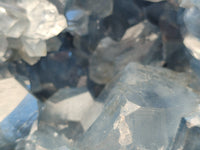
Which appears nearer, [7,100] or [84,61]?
[7,100]

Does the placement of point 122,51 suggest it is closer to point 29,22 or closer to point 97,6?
point 97,6

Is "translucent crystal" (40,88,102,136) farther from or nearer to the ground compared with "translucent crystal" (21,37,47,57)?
nearer to the ground

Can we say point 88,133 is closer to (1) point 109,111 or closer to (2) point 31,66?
(1) point 109,111

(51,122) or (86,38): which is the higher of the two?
(86,38)

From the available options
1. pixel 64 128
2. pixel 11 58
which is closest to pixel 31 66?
pixel 11 58

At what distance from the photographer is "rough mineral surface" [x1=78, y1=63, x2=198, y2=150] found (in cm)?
44

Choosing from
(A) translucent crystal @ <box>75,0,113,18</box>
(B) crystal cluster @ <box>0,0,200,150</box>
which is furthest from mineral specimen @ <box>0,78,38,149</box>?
(A) translucent crystal @ <box>75,0,113,18</box>

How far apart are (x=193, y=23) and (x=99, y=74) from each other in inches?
11.8

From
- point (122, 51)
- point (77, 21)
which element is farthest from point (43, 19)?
point (122, 51)

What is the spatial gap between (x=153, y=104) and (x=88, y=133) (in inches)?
5.1

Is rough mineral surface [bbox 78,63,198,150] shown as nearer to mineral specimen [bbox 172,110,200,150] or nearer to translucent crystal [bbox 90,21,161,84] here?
mineral specimen [bbox 172,110,200,150]

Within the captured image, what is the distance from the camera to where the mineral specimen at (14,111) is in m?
0.48

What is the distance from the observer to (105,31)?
680 millimetres

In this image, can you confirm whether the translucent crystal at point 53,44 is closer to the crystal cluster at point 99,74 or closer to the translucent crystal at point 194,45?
the crystal cluster at point 99,74
